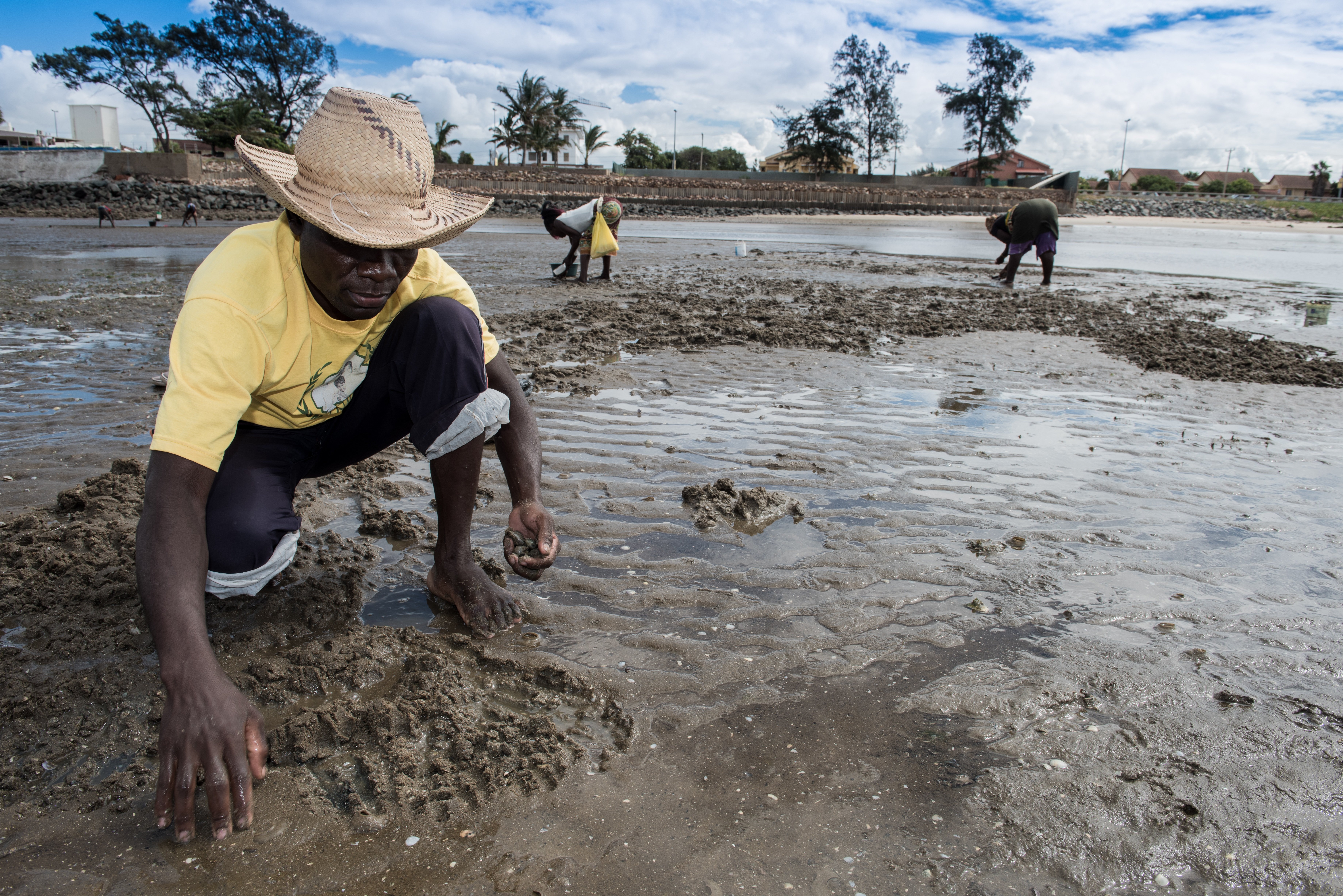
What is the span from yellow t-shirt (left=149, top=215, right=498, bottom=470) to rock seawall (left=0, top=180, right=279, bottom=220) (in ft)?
86.1

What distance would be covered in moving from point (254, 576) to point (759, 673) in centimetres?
125

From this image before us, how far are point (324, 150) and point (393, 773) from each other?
1343mm

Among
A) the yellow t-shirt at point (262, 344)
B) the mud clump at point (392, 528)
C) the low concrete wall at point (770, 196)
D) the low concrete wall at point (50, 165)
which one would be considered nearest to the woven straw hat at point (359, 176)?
the yellow t-shirt at point (262, 344)

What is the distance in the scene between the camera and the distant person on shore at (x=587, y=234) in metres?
9.54

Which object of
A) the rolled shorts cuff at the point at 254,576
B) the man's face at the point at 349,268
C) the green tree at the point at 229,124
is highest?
the green tree at the point at 229,124

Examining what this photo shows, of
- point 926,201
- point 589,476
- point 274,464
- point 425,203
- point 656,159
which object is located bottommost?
point 589,476

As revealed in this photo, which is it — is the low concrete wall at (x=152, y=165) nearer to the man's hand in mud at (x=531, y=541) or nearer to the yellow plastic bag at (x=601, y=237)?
the yellow plastic bag at (x=601, y=237)

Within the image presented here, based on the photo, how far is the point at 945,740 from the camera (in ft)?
5.68

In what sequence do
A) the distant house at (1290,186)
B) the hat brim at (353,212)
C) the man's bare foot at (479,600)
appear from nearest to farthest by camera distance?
the hat brim at (353,212) → the man's bare foot at (479,600) → the distant house at (1290,186)

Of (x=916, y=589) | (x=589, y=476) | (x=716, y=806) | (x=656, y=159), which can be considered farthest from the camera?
(x=656, y=159)

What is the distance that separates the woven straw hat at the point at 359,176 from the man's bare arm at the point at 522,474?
0.52 metres

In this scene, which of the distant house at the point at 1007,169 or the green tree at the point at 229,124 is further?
the distant house at the point at 1007,169

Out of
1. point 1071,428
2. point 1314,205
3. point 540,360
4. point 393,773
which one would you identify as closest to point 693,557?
point 393,773

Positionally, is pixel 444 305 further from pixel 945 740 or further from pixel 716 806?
pixel 945 740
